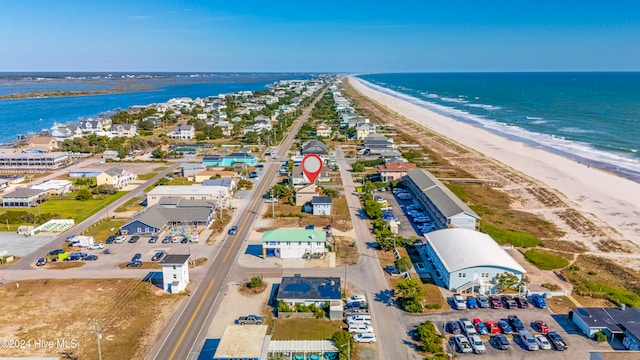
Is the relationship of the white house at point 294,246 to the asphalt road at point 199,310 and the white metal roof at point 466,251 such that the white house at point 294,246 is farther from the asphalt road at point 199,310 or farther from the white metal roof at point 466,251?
the white metal roof at point 466,251

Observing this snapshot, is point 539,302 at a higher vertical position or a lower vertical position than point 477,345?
higher

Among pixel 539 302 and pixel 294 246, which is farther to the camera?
pixel 294 246

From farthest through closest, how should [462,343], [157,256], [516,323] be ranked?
[157,256] → [516,323] → [462,343]

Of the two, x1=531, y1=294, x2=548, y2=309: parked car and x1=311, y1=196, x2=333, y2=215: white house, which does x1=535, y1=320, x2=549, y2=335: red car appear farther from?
x1=311, y1=196, x2=333, y2=215: white house

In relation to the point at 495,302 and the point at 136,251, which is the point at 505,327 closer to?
the point at 495,302

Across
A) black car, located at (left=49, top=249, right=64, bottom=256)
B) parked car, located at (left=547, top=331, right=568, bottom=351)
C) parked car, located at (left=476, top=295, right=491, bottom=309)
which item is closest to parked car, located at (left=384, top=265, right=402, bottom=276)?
parked car, located at (left=476, top=295, right=491, bottom=309)

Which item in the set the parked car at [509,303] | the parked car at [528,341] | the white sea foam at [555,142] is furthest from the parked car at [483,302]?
the white sea foam at [555,142]

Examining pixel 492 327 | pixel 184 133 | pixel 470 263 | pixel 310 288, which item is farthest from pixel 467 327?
pixel 184 133
